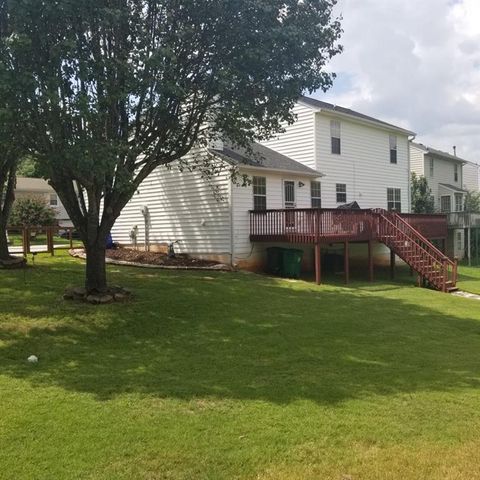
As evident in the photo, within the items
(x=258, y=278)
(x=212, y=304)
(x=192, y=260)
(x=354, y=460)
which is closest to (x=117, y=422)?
(x=354, y=460)

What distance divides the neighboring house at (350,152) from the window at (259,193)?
3.90m

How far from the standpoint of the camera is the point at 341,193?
24016 millimetres

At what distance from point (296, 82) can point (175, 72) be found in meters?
2.37

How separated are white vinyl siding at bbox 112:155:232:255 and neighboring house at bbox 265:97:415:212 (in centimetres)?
527

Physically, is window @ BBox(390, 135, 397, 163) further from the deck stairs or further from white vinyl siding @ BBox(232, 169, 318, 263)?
white vinyl siding @ BBox(232, 169, 318, 263)

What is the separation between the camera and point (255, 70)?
407 inches

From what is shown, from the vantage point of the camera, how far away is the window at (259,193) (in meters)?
19.4

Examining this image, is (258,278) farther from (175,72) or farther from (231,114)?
(175,72)

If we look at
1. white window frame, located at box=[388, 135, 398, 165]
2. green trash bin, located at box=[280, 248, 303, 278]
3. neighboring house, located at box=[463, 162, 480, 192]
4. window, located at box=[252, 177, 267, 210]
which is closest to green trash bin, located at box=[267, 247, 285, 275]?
green trash bin, located at box=[280, 248, 303, 278]

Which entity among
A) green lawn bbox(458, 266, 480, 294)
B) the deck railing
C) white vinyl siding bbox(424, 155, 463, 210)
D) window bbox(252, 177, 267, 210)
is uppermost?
white vinyl siding bbox(424, 155, 463, 210)

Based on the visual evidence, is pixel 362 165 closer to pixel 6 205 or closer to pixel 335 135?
pixel 335 135

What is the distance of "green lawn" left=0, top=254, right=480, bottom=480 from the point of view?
14.5ft

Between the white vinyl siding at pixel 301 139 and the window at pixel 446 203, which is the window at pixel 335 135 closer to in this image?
the white vinyl siding at pixel 301 139

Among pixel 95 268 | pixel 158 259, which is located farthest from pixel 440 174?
pixel 95 268
